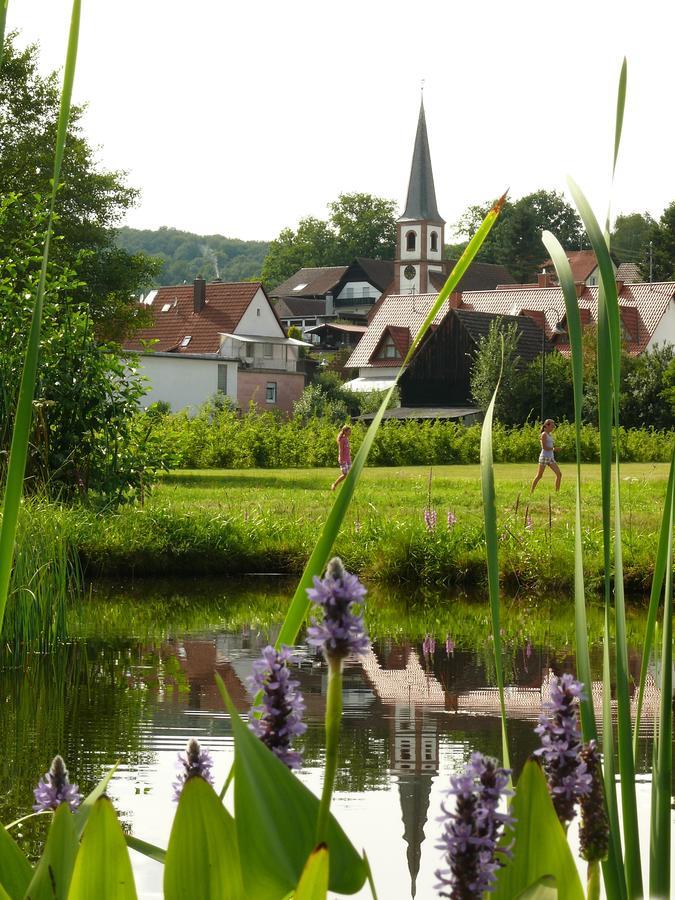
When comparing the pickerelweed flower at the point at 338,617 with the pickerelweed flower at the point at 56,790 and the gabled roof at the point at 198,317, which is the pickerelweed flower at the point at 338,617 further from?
the gabled roof at the point at 198,317

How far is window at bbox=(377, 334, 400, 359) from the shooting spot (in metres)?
63.8

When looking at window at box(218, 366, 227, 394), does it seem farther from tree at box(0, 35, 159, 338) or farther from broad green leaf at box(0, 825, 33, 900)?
broad green leaf at box(0, 825, 33, 900)

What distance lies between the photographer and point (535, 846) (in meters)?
1.25

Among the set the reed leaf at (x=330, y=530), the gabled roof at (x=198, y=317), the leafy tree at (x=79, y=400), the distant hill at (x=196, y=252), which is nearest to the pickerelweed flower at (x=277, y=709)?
the reed leaf at (x=330, y=530)

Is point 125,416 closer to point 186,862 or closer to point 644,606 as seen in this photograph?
point 644,606

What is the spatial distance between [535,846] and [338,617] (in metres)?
0.44

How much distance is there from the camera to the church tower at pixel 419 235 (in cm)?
9019

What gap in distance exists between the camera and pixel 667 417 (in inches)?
1758

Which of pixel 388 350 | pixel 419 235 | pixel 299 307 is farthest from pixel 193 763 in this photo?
pixel 299 307

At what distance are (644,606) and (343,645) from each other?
1206 centimetres

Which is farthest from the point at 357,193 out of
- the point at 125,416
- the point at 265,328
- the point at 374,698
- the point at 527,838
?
the point at 527,838

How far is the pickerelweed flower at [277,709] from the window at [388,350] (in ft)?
205

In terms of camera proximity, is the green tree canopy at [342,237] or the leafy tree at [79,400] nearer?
the leafy tree at [79,400]

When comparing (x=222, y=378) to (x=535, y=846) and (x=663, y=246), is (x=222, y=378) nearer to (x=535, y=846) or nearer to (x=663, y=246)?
(x=663, y=246)
